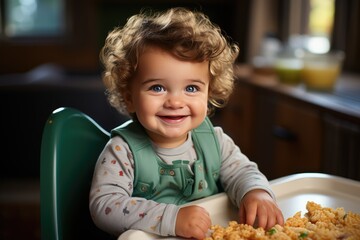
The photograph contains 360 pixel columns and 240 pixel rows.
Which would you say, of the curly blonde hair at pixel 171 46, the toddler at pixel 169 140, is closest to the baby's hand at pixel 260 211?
the toddler at pixel 169 140

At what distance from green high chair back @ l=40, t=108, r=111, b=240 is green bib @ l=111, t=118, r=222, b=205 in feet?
0.29

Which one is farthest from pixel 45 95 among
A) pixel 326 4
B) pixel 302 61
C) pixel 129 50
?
pixel 129 50

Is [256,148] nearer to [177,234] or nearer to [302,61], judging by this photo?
[302,61]

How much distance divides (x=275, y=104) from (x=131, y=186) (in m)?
1.44

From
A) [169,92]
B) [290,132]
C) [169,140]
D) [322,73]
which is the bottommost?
[290,132]

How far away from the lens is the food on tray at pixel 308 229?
780mm

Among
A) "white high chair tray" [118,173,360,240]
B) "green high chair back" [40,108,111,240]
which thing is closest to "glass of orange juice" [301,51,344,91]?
"white high chair tray" [118,173,360,240]

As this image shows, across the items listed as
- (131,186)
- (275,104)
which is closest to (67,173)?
(131,186)

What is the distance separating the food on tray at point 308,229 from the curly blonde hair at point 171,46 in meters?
0.26

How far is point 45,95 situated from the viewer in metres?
2.75

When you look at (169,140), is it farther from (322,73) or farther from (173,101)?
(322,73)

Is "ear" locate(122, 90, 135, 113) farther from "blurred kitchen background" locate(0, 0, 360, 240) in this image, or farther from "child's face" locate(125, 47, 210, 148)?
"blurred kitchen background" locate(0, 0, 360, 240)

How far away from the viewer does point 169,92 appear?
86 cm

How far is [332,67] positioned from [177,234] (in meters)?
1.51
